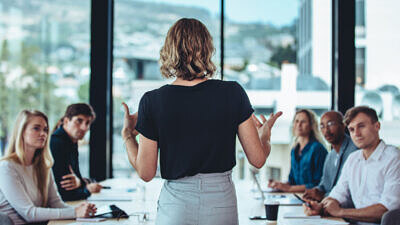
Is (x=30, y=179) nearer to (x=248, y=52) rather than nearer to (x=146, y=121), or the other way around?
(x=146, y=121)

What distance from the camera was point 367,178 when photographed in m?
3.12

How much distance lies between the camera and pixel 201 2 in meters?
5.22

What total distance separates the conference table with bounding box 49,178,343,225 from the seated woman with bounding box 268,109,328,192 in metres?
0.48

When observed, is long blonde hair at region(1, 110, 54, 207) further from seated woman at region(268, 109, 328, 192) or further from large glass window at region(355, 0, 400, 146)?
large glass window at region(355, 0, 400, 146)

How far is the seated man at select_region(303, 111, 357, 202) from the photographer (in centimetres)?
373

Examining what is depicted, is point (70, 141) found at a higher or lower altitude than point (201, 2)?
lower

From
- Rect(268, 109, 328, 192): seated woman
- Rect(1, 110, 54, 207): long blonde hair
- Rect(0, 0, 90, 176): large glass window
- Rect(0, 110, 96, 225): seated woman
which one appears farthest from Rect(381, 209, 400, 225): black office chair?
Rect(0, 0, 90, 176): large glass window

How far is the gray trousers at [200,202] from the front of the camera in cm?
183

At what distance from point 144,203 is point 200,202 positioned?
153 centimetres

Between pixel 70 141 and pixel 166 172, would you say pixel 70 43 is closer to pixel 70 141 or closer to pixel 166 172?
pixel 70 141

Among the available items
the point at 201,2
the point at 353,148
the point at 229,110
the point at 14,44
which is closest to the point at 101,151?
the point at 14,44

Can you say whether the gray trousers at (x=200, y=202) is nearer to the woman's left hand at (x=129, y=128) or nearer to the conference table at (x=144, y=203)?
the woman's left hand at (x=129, y=128)

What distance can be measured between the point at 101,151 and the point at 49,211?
7.52 ft

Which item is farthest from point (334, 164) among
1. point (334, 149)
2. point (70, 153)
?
point (70, 153)
